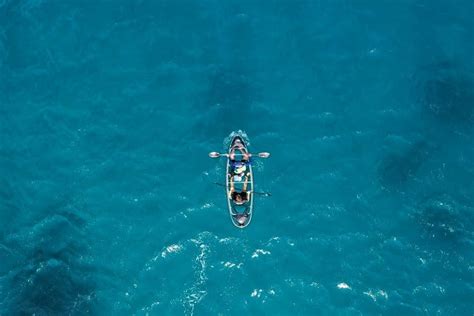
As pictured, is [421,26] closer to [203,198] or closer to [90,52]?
[203,198]

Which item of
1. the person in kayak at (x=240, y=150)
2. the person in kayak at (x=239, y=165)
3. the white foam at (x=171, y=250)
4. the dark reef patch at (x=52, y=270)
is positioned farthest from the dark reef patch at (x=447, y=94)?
the dark reef patch at (x=52, y=270)

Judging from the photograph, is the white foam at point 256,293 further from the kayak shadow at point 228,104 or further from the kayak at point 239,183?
the kayak shadow at point 228,104

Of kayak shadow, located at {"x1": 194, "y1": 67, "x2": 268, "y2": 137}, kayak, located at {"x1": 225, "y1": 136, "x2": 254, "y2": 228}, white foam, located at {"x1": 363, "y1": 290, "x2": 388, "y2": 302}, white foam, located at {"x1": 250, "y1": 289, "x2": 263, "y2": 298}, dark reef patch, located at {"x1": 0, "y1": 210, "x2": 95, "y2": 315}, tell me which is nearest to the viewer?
white foam, located at {"x1": 363, "y1": 290, "x2": 388, "y2": 302}

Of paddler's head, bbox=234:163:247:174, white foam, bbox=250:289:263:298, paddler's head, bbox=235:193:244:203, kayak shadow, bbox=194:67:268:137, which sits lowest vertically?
white foam, bbox=250:289:263:298

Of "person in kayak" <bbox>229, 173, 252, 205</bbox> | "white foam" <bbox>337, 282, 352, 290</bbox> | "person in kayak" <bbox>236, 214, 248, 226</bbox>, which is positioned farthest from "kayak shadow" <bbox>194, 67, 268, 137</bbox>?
"white foam" <bbox>337, 282, 352, 290</bbox>

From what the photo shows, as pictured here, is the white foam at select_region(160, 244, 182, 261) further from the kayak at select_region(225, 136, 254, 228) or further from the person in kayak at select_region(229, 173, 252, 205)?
the person in kayak at select_region(229, 173, 252, 205)
